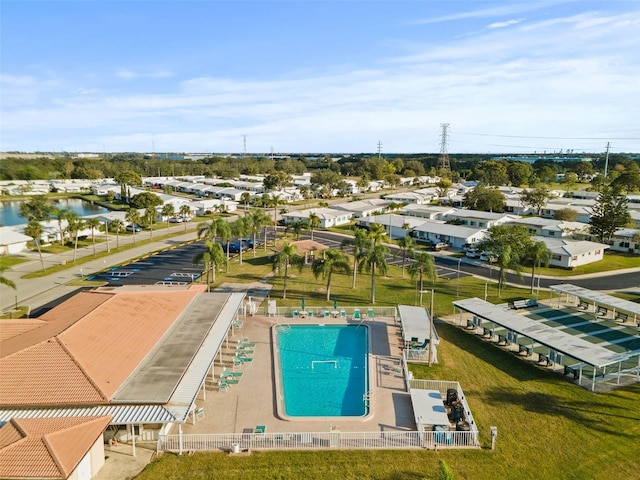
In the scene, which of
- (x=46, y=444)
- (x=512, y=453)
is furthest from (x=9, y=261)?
(x=512, y=453)

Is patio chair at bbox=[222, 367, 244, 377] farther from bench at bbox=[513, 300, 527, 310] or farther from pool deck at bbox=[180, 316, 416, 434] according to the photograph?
bench at bbox=[513, 300, 527, 310]

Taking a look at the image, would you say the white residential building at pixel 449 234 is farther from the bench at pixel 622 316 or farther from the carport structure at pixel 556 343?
the carport structure at pixel 556 343

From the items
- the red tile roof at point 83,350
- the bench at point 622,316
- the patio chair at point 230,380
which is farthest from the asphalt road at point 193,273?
the patio chair at point 230,380

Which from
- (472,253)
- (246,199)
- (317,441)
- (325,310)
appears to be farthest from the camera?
(246,199)

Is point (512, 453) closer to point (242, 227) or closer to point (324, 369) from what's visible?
point (324, 369)

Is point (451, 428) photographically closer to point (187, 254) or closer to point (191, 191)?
Answer: point (187, 254)
